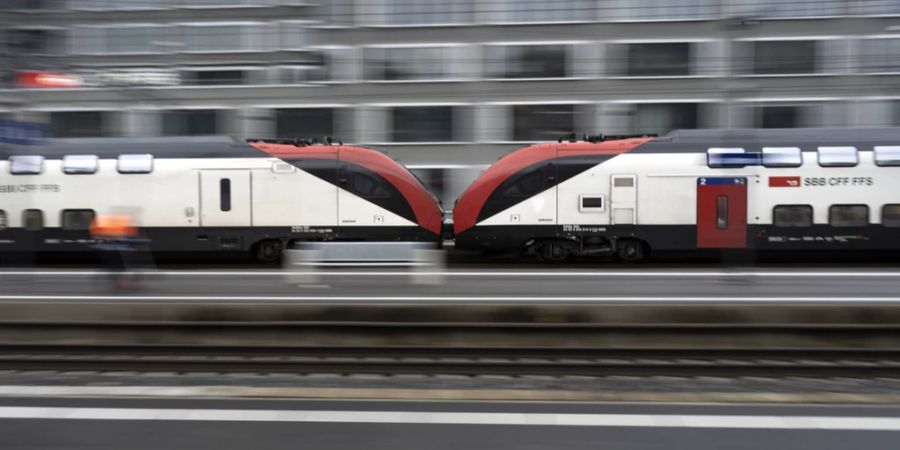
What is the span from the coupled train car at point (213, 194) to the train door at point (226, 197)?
24 millimetres

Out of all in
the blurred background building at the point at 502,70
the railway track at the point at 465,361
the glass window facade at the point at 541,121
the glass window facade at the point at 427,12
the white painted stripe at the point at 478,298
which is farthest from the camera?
the glass window facade at the point at 427,12

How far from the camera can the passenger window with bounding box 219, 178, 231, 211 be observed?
16.2m

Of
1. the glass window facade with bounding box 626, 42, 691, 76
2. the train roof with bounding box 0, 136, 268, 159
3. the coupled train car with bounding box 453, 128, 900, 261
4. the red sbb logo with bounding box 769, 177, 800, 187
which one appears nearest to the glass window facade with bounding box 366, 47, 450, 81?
the glass window facade with bounding box 626, 42, 691, 76

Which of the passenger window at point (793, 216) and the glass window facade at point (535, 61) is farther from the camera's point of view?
the glass window facade at point (535, 61)

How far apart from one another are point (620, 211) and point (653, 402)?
10.2 metres

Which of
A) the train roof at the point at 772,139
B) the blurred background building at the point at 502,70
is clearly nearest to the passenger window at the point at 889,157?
the train roof at the point at 772,139

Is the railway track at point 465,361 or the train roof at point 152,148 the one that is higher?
the train roof at point 152,148

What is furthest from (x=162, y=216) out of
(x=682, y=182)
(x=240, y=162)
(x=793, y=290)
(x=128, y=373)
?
(x=793, y=290)

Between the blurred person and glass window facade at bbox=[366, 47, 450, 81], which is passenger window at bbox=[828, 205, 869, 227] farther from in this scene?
glass window facade at bbox=[366, 47, 450, 81]

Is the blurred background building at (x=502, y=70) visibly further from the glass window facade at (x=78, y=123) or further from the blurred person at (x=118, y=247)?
the blurred person at (x=118, y=247)

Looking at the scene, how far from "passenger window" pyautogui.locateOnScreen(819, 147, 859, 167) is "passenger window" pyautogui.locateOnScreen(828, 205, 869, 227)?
0.95 meters

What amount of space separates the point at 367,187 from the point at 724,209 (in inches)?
321

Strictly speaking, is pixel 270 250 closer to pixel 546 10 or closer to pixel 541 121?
pixel 541 121

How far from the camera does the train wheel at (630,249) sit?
1625cm
